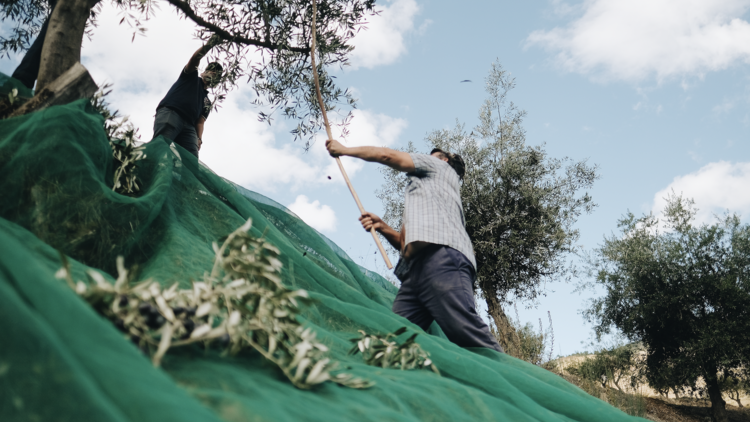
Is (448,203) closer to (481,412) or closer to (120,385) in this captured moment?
(481,412)

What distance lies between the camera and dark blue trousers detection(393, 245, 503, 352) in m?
3.72

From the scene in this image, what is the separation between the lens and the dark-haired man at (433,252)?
12.3 ft

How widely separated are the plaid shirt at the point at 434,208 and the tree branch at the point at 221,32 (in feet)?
7.59

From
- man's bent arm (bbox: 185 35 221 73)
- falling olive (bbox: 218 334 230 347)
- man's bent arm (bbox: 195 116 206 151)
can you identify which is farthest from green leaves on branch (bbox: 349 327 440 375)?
man's bent arm (bbox: 195 116 206 151)

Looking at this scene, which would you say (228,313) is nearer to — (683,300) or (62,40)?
(62,40)

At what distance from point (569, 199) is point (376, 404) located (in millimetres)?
13713

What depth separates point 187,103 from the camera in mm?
5406

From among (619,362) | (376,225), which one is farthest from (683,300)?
(376,225)

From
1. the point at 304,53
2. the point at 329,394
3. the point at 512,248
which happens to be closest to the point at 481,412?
the point at 329,394

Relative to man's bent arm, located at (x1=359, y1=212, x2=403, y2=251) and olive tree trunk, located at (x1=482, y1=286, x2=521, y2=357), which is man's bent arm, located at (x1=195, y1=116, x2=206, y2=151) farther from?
olive tree trunk, located at (x1=482, y1=286, x2=521, y2=357)

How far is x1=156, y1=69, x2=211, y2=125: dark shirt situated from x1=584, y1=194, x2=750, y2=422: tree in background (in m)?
15.1

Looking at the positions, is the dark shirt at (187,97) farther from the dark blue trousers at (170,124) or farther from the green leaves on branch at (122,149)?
the green leaves on branch at (122,149)

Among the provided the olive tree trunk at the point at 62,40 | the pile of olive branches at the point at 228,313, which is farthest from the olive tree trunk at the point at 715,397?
the olive tree trunk at the point at 62,40

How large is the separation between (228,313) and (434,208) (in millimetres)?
2839
